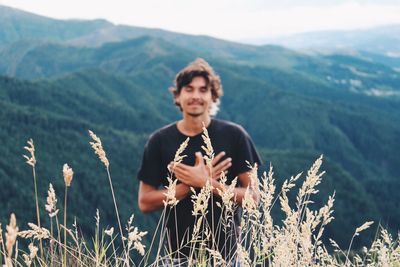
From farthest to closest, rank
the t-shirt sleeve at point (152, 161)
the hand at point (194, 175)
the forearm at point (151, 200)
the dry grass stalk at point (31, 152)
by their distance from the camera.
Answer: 1. the t-shirt sleeve at point (152, 161)
2. the forearm at point (151, 200)
3. the hand at point (194, 175)
4. the dry grass stalk at point (31, 152)

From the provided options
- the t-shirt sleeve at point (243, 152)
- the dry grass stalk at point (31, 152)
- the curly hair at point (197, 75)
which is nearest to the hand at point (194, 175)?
the t-shirt sleeve at point (243, 152)

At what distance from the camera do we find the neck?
416 centimetres

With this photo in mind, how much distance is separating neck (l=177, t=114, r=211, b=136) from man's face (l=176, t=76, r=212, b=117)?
4 centimetres

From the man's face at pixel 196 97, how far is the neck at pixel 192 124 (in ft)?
0.13

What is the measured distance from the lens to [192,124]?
13.7ft

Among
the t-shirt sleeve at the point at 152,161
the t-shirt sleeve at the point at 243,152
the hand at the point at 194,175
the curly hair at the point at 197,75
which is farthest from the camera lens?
the curly hair at the point at 197,75

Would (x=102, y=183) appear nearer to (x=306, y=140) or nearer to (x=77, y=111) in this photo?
(x=77, y=111)

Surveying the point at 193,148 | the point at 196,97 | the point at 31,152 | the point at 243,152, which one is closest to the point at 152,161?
the point at 193,148

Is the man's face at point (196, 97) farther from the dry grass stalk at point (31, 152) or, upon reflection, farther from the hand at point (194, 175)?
the dry grass stalk at point (31, 152)

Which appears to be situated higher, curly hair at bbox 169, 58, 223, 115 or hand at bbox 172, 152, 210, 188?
curly hair at bbox 169, 58, 223, 115

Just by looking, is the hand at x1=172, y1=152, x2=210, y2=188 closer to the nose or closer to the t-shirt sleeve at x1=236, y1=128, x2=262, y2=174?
the t-shirt sleeve at x1=236, y1=128, x2=262, y2=174

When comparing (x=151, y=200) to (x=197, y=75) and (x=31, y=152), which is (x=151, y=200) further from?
(x=31, y=152)

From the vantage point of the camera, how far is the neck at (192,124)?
4160mm

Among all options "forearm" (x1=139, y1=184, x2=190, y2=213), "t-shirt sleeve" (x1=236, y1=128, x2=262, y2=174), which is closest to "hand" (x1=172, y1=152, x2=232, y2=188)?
"forearm" (x1=139, y1=184, x2=190, y2=213)
